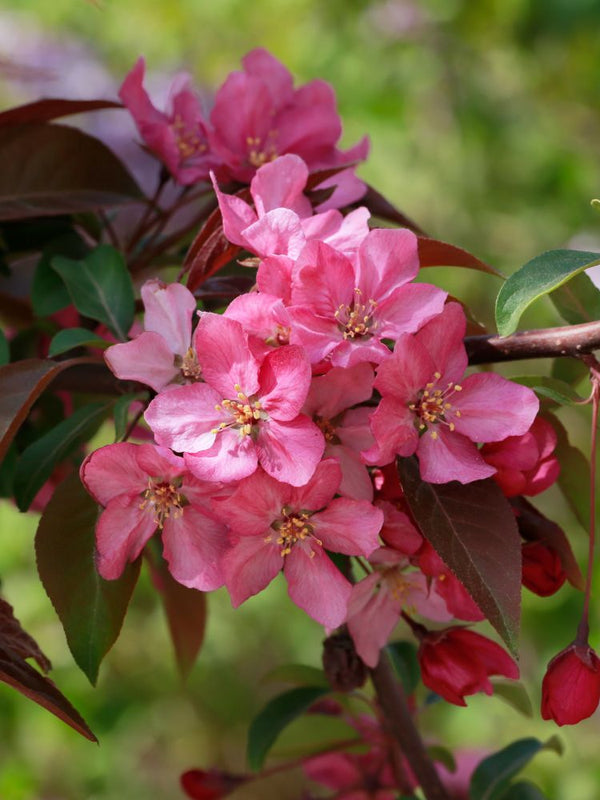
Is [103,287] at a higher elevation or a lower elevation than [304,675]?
higher

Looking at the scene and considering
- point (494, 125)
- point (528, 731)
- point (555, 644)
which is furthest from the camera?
point (494, 125)

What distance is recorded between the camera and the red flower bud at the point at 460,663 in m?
0.61

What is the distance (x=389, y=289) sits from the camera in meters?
0.55

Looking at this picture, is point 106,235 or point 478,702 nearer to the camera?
point 106,235

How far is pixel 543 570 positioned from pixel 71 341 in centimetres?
31

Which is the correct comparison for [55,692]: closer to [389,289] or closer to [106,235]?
[389,289]

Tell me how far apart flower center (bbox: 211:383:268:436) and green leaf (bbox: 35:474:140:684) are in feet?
0.37

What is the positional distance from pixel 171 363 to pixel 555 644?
1.81m

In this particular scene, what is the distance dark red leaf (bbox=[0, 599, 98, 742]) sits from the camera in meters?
0.50

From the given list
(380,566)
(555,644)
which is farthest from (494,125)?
(380,566)

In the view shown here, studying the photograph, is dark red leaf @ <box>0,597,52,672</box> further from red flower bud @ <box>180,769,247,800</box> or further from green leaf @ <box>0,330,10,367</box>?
red flower bud @ <box>180,769,247,800</box>

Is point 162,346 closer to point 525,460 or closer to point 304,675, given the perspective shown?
point 525,460

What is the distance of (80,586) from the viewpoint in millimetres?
570

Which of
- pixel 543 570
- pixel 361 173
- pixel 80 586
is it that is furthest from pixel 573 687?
pixel 361 173
